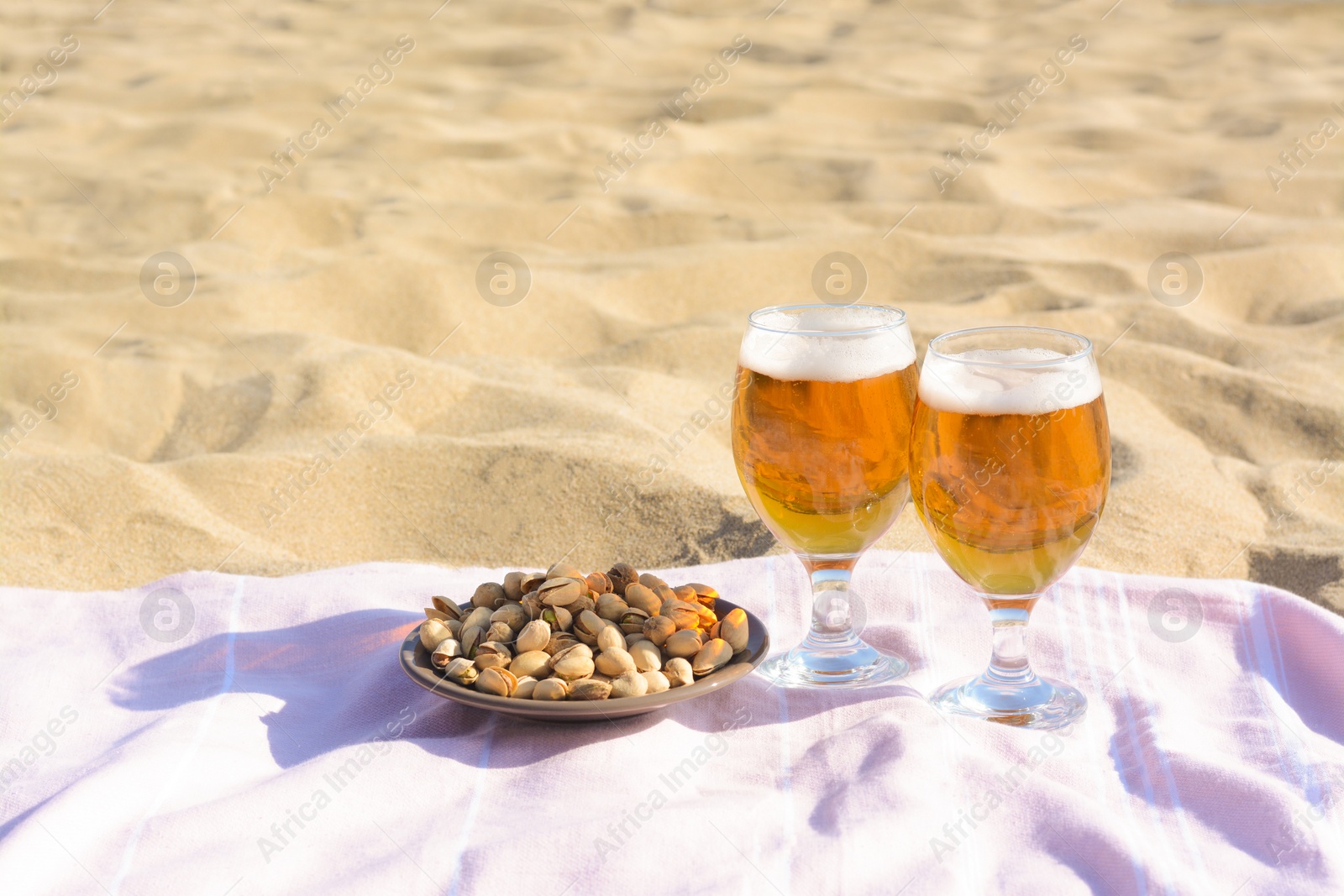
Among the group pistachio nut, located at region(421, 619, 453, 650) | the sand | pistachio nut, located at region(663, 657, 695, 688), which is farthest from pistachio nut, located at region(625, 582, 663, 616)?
the sand

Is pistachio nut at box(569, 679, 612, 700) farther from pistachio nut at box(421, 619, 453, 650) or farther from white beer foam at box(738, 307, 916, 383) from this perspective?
white beer foam at box(738, 307, 916, 383)

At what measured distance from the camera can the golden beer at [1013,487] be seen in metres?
1.24

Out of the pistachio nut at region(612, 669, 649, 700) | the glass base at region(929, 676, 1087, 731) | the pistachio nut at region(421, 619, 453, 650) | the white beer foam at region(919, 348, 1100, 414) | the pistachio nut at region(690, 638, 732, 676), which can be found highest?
the white beer foam at region(919, 348, 1100, 414)

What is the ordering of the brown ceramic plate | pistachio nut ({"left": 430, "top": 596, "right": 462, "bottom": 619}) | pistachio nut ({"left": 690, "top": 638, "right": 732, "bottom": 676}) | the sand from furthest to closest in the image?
1. the sand
2. pistachio nut ({"left": 430, "top": 596, "right": 462, "bottom": 619})
3. pistachio nut ({"left": 690, "top": 638, "right": 732, "bottom": 676})
4. the brown ceramic plate

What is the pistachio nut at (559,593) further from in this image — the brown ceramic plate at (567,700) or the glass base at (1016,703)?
the glass base at (1016,703)

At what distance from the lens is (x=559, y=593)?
1366 mm

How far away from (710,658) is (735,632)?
0.19 feet

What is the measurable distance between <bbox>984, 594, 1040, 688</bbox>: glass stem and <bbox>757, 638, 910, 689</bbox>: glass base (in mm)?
126

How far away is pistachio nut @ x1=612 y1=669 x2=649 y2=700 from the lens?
1.23 m

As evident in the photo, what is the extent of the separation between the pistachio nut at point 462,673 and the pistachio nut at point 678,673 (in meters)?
0.20

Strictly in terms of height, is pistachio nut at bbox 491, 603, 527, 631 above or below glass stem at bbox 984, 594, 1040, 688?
above

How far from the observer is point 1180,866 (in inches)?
41.7

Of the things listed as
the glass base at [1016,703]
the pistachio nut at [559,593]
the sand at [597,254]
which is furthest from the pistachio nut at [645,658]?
the sand at [597,254]

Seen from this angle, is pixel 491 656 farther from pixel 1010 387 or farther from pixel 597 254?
pixel 597 254
